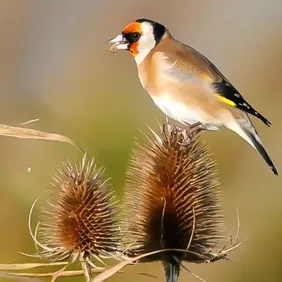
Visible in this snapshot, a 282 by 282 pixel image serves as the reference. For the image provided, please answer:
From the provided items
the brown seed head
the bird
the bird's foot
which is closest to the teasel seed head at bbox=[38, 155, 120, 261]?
the brown seed head

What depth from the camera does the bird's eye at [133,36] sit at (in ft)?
15.6

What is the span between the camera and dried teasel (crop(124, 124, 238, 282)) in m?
3.73

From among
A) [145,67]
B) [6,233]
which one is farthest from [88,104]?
[145,67]

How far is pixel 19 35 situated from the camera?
8156mm

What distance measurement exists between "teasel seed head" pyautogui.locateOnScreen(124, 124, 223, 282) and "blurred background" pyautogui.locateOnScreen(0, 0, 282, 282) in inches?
69.7

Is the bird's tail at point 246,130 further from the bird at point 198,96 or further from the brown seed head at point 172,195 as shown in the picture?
the brown seed head at point 172,195

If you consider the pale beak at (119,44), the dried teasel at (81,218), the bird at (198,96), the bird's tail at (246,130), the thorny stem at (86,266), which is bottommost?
the thorny stem at (86,266)

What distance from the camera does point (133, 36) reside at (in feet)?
15.7

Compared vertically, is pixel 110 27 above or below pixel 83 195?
above

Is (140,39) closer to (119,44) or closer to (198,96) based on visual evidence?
(119,44)

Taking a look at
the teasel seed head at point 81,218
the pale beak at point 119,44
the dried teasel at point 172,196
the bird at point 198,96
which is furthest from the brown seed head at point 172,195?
the pale beak at point 119,44

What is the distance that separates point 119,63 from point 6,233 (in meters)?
2.02

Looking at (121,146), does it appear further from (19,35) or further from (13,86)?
(19,35)

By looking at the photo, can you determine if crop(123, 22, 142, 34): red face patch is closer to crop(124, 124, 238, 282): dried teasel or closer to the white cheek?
the white cheek
